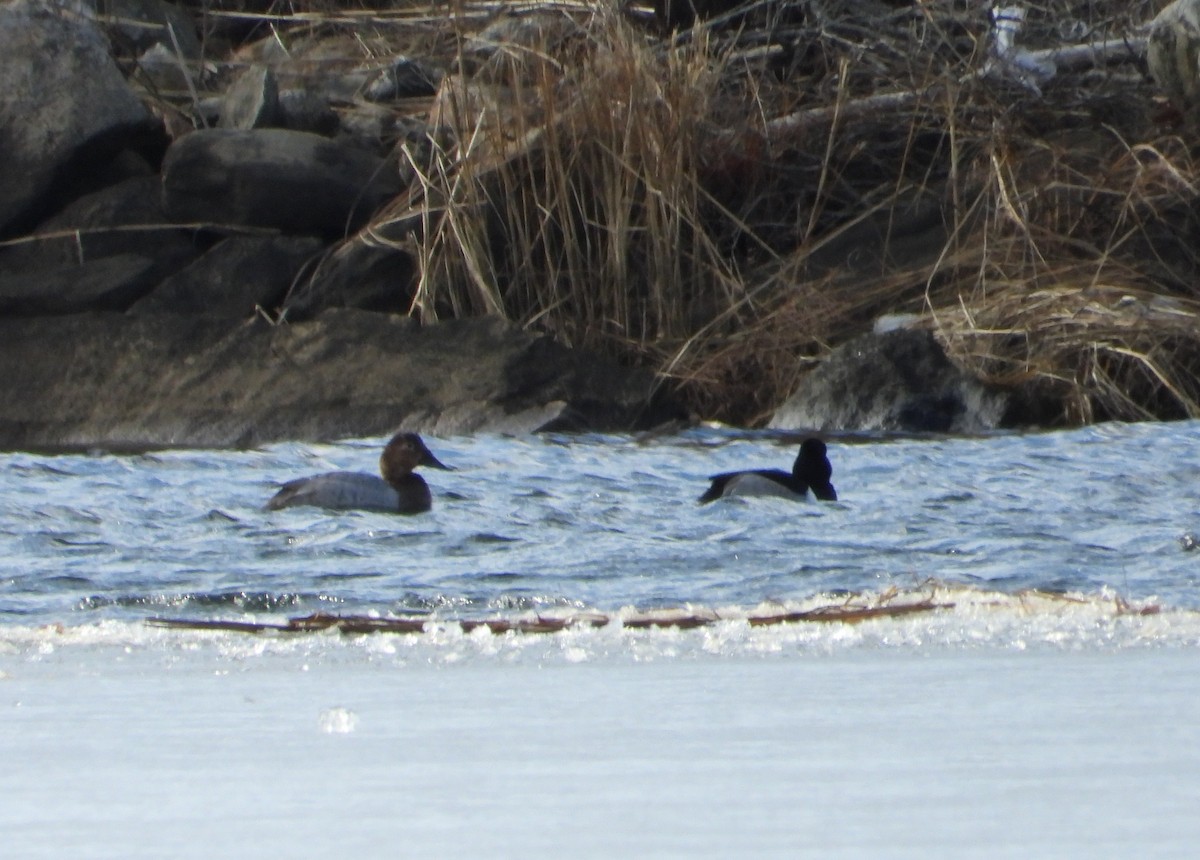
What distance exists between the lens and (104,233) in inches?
431

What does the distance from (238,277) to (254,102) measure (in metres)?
1.09

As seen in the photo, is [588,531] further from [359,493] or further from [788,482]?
[359,493]

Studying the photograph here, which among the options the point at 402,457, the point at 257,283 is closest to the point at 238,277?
the point at 257,283

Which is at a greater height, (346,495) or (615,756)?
(615,756)

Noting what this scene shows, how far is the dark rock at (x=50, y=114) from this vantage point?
36.1 feet

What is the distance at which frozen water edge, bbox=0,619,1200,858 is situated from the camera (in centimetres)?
128

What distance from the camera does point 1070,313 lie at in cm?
976

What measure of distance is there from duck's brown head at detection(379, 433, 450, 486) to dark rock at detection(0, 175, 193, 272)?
3.98 metres

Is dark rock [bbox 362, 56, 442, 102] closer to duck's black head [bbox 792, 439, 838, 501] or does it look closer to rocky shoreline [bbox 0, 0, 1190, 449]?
rocky shoreline [bbox 0, 0, 1190, 449]

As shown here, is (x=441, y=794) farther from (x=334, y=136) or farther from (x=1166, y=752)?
(x=334, y=136)

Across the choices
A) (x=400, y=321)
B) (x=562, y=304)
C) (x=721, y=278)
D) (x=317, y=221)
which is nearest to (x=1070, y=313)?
(x=721, y=278)

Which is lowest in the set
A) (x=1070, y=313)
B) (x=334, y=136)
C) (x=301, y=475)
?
(x=301, y=475)

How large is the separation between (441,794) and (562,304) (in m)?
8.82

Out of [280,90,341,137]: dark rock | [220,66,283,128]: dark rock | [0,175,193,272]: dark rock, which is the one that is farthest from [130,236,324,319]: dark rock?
[280,90,341,137]: dark rock
